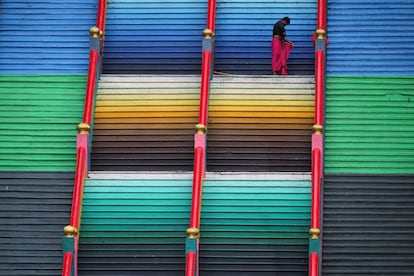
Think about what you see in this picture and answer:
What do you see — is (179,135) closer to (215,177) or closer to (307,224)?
(215,177)

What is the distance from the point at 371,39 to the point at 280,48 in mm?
3055

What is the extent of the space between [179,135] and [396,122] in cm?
673

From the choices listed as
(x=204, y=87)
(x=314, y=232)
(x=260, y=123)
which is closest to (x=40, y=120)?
(x=204, y=87)

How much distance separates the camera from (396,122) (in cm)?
4353

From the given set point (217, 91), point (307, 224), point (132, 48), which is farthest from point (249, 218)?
point (132, 48)

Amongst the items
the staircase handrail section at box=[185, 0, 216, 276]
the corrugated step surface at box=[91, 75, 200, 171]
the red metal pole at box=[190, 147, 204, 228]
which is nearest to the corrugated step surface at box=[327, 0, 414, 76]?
the staircase handrail section at box=[185, 0, 216, 276]

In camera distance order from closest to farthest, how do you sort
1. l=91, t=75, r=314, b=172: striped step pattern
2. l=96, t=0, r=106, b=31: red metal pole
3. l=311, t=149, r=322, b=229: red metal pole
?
l=311, t=149, r=322, b=229: red metal pole → l=91, t=75, r=314, b=172: striped step pattern → l=96, t=0, r=106, b=31: red metal pole

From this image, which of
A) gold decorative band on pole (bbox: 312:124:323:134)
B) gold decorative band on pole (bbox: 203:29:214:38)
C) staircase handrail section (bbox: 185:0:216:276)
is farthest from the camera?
gold decorative band on pole (bbox: 203:29:214:38)

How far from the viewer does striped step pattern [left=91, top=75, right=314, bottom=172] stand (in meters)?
43.3

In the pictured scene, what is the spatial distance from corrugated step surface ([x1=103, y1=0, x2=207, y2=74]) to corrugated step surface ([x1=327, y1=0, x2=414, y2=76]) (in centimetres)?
442

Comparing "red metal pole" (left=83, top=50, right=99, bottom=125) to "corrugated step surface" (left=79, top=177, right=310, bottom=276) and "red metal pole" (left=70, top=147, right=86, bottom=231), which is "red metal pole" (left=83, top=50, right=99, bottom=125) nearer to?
"red metal pole" (left=70, top=147, right=86, bottom=231)

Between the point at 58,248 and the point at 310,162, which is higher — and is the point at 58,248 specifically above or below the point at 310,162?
below

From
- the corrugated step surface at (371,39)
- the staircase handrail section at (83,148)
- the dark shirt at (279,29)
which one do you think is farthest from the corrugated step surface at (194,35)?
the dark shirt at (279,29)

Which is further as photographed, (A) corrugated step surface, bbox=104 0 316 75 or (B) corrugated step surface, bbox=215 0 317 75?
(A) corrugated step surface, bbox=104 0 316 75
